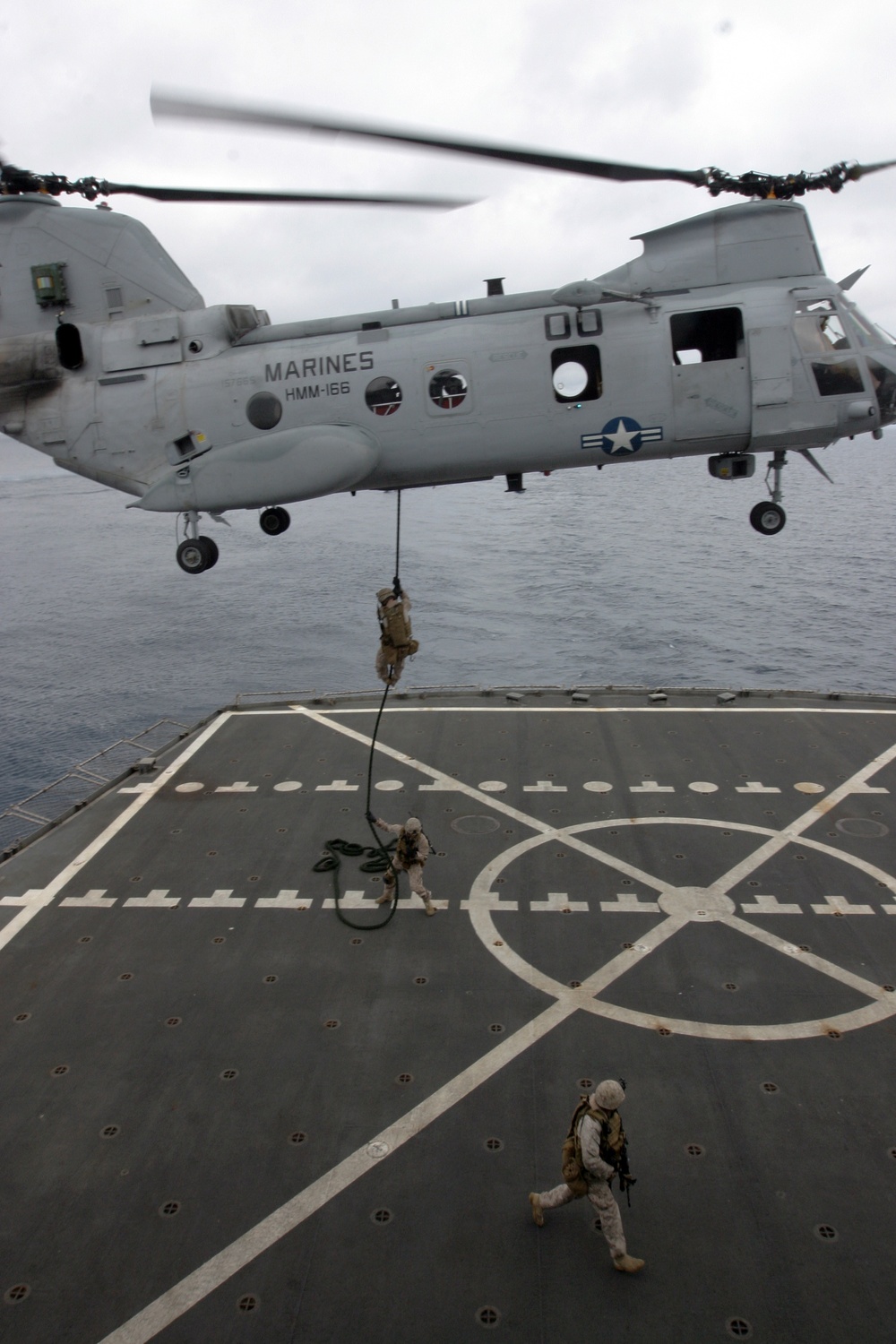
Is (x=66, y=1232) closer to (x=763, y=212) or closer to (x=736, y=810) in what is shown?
(x=736, y=810)

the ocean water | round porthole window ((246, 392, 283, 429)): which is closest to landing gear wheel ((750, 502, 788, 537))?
round porthole window ((246, 392, 283, 429))

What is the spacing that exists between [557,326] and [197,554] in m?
7.04

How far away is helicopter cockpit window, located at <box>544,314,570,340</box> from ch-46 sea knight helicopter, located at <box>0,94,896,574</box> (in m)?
0.03

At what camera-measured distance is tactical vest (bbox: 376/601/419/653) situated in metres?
12.5

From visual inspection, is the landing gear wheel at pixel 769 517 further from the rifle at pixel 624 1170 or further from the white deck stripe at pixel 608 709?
the rifle at pixel 624 1170

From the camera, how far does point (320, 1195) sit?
28.3 ft

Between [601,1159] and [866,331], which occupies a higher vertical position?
[866,331]

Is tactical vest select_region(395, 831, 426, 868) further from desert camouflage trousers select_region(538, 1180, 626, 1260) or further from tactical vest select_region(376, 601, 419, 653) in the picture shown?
desert camouflage trousers select_region(538, 1180, 626, 1260)

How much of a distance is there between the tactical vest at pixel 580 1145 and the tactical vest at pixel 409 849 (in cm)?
555

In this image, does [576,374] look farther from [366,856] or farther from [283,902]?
[283,902]

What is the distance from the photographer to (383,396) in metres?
14.3

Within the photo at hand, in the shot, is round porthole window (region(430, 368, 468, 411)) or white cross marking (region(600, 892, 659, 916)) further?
round porthole window (region(430, 368, 468, 411))

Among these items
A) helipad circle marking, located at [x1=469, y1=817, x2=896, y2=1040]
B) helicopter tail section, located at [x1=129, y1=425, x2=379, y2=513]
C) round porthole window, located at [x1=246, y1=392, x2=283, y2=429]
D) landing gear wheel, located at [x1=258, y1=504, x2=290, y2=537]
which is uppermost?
round porthole window, located at [x1=246, y1=392, x2=283, y2=429]

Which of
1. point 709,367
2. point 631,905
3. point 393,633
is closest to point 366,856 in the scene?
point 631,905
